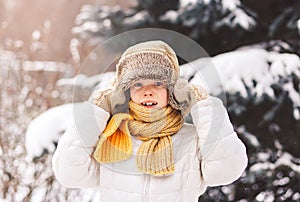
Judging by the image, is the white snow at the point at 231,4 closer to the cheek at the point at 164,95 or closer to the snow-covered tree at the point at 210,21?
the snow-covered tree at the point at 210,21

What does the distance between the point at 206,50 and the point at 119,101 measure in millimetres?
960

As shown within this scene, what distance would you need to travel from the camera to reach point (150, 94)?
1171 mm

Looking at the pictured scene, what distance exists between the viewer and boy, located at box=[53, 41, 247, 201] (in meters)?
1.14

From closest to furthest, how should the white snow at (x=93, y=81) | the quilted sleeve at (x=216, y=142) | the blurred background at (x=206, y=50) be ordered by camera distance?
1. the quilted sleeve at (x=216, y=142)
2. the white snow at (x=93, y=81)
3. the blurred background at (x=206, y=50)

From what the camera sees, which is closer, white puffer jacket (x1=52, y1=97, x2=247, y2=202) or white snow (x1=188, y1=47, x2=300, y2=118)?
white puffer jacket (x1=52, y1=97, x2=247, y2=202)

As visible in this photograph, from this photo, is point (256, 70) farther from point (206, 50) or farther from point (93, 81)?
point (93, 81)

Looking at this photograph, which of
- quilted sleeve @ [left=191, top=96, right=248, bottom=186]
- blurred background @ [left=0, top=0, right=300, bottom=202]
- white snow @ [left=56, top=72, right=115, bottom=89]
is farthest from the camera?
blurred background @ [left=0, top=0, right=300, bottom=202]

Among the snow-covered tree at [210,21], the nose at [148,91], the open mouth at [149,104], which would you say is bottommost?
the snow-covered tree at [210,21]

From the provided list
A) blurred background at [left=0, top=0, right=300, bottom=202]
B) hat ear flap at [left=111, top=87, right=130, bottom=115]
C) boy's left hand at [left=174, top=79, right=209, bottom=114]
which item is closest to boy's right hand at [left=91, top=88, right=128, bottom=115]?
hat ear flap at [left=111, top=87, right=130, bottom=115]

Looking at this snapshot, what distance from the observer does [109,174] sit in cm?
117

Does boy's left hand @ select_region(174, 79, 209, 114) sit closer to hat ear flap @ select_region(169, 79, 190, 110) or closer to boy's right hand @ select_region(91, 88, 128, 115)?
hat ear flap @ select_region(169, 79, 190, 110)

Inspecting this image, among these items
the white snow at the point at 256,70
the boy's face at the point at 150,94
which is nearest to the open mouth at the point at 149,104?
the boy's face at the point at 150,94

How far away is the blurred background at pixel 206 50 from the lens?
2.08m

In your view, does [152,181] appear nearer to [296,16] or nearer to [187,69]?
[187,69]
